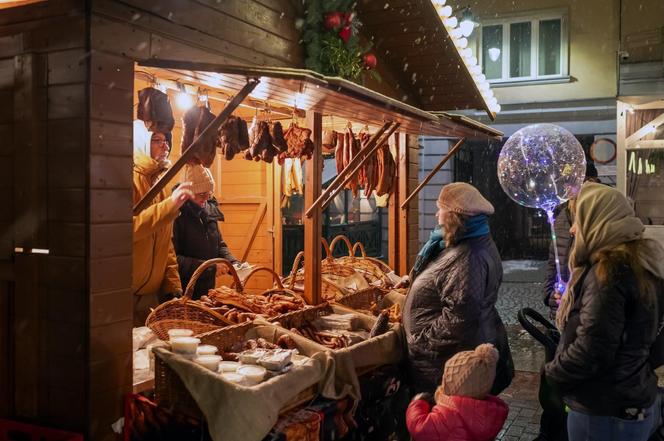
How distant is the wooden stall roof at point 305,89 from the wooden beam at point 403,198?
2.04m

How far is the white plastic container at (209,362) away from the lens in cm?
392

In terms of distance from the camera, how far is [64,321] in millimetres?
3908

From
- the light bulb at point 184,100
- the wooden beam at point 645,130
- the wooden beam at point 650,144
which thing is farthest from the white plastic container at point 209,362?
the wooden beam at point 650,144

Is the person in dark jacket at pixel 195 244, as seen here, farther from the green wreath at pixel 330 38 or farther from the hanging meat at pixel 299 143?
the green wreath at pixel 330 38

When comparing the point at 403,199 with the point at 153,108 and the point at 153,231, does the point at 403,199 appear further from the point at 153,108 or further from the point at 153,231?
the point at 153,108

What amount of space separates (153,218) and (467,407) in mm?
2482

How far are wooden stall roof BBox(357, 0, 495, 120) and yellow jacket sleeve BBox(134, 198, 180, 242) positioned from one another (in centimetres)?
377

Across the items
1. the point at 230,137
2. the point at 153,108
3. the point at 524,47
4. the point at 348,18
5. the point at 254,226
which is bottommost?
the point at 254,226

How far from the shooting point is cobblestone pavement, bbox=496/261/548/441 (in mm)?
6574

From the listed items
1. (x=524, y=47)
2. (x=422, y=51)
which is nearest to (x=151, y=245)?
(x=422, y=51)

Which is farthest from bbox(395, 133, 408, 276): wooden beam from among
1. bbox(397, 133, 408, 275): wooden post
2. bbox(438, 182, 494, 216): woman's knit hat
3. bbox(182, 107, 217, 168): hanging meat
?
bbox(182, 107, 217, 168): hanging meat

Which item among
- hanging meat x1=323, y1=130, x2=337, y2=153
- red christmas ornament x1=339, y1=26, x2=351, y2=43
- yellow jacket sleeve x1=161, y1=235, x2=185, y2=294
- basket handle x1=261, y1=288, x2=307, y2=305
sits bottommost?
basket handle x1=261, y1=288, x2=307, y2=305

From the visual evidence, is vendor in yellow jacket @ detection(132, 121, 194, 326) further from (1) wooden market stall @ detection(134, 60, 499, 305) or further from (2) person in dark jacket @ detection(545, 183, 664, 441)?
(2) person in dark jacket @ detection(545, 183, 664, 441)

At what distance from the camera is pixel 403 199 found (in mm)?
8594
